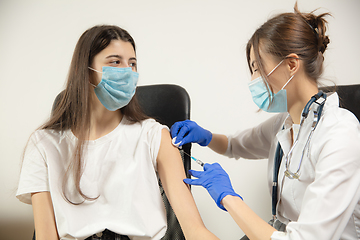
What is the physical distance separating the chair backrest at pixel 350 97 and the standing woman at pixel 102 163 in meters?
0.96

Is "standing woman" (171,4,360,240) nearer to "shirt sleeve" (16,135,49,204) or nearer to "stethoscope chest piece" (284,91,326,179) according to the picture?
"stethoscope chest piece" (284,91,326,179)

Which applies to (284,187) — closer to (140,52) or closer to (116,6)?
(140,52)

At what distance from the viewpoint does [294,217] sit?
1289 mm

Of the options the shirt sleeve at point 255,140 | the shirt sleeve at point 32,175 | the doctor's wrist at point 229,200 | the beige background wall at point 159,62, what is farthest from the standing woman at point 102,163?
the beige background wall at point 159,62

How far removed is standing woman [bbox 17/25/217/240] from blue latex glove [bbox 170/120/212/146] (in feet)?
0.19

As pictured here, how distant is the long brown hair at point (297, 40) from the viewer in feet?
3.99

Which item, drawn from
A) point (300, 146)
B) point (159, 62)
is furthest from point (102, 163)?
point (159, 62)

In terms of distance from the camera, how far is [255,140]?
66.9 inches

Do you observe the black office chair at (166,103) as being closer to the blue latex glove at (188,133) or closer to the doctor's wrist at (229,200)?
the blue latex glove at (188,133)

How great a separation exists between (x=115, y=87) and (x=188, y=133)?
0.46 m

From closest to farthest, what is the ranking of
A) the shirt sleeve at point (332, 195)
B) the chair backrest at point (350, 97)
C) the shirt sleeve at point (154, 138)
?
the shirt sleeve at point (332, 195) → the shirt sleeve at point (154, 138) → the chair backrest at point (350, 97)

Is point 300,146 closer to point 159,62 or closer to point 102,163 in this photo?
point 102,163

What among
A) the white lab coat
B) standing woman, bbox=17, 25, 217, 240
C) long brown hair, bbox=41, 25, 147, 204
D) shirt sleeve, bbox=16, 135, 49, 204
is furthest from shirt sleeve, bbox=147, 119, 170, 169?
the white lab coat

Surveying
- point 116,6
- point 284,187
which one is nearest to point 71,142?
point 284,187
